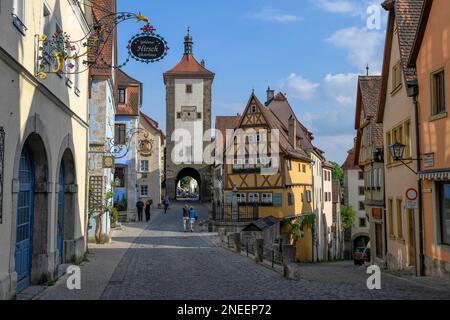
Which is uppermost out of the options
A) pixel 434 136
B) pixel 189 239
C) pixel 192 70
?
pixel 192 70

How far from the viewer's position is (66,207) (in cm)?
1606

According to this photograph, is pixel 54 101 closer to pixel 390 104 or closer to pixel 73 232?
pixel 73 232

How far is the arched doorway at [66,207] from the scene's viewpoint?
1584 cm

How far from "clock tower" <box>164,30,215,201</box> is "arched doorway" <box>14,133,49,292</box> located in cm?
5245

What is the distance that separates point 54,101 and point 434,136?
10.2 meters

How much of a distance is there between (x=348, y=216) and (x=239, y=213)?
1241 inches

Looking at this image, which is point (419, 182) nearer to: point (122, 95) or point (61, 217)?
point (61, 217)

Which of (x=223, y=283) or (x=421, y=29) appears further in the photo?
(x=421, y=29)

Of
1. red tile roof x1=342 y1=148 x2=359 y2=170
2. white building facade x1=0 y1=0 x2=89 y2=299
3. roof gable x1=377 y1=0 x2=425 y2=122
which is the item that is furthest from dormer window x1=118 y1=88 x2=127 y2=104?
red tile roof x1=342 y1=148 x2=359 y2=170

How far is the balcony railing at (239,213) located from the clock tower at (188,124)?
1141 inches

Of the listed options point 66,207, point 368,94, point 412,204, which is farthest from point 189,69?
point 412,204
